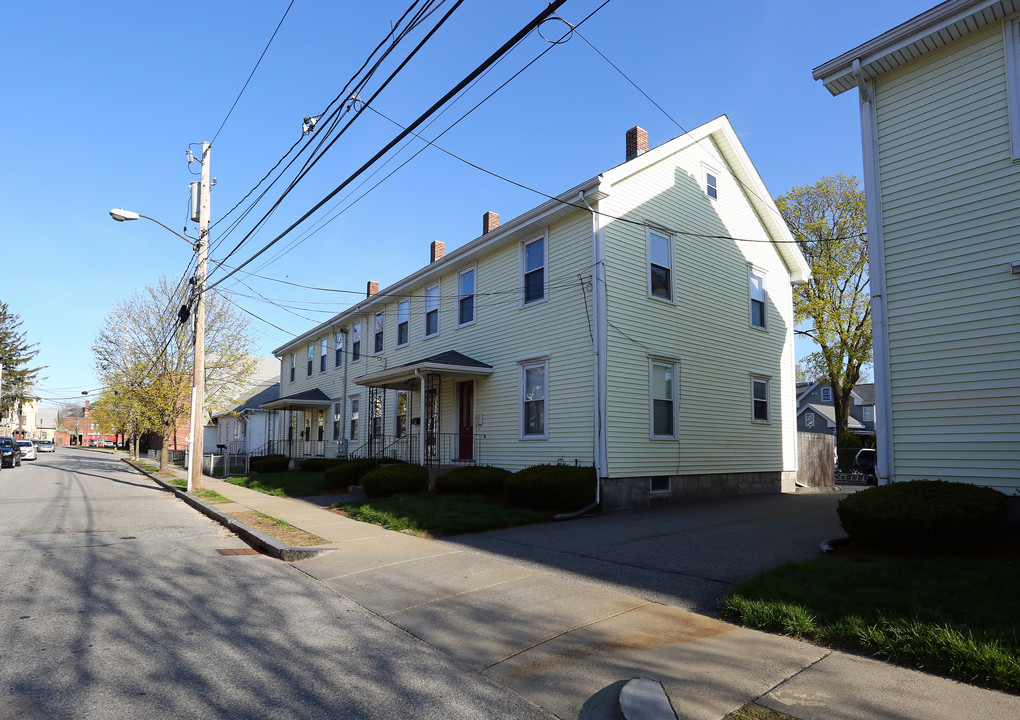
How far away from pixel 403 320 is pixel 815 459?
1396 centimetres

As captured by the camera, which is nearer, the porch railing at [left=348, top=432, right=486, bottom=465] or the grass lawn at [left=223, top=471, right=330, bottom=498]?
the porch railing at [left=348, top=432, right=486, bottom=465]

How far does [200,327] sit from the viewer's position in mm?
18125

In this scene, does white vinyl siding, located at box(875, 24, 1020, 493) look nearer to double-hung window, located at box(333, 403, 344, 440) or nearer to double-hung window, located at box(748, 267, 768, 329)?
double-hung window, located at box(748, 267, 768, 329)

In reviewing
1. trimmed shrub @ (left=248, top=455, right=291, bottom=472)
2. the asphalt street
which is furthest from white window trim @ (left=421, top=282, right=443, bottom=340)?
the asphalt street

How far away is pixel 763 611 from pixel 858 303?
2694 centimetres

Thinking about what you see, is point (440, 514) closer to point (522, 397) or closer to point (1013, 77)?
point (522, 397)

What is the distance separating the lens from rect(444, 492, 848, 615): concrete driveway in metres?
7.23

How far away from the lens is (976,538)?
704 cm

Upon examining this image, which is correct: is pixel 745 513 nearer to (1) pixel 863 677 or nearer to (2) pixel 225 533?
(1) pixel 863 677

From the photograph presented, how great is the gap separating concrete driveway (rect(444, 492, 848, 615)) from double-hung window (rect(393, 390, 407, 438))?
9552 mm

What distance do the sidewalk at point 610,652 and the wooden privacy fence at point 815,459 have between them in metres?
14.4

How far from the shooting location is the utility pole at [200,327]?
59.4 ft

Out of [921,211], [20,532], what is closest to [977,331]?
[921,211]

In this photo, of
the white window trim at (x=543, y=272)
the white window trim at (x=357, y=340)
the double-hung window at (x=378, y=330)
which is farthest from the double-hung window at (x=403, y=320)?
the white window trim at (x=543, y=272)
